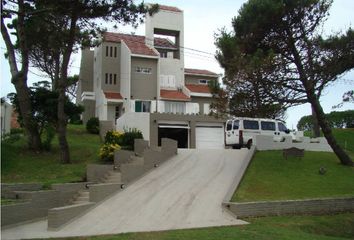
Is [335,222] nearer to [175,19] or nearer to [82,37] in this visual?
[82,37]

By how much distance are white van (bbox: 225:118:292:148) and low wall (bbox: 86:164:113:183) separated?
483 inches

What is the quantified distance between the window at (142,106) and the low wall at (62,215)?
91.5ft

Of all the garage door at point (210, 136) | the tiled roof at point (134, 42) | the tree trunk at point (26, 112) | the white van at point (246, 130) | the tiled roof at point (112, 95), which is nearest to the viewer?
the tree trunk at point (26, 112)

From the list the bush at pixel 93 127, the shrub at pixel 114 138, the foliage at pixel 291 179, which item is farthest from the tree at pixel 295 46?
the bush at pixel 93 127

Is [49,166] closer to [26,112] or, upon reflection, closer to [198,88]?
[26,112]

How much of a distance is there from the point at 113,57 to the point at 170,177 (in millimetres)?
27765

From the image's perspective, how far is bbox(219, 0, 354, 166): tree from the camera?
23.8m

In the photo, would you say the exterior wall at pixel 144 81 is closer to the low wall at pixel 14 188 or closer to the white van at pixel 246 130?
the white van at pixel 246 130

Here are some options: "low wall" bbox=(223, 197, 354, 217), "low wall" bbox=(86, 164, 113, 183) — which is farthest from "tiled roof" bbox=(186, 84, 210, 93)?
"low wall" bbox=(223, 197, 354, 217)

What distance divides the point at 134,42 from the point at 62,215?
35.0 m

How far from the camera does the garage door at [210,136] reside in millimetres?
38750

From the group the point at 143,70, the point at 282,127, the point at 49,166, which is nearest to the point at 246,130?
the point at 282,127

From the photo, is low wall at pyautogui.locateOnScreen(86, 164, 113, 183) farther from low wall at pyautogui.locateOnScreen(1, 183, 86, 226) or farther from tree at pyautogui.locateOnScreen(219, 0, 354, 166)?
tree at pyautogui.locateOnScreen(219, 0, 354, 166)

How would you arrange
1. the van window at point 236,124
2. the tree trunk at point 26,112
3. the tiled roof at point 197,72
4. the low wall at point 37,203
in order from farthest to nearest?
the tiled roof at point 197,72 → the van window at point 236,124 → the tree trunk at point 26,112 → the low wall at point 37,203
